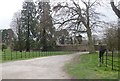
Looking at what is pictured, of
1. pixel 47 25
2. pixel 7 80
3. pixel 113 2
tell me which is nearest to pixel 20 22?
pixel 47 25

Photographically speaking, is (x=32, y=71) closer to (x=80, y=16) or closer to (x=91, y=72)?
(x=91, y=72)

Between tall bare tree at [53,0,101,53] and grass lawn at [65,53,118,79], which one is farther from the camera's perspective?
tall bare tree at [53,0,101,53]

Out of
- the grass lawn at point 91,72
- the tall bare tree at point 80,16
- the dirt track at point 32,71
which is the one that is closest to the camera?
the grass lawn at point 91,72

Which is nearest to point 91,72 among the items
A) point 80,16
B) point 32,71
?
point 32,71

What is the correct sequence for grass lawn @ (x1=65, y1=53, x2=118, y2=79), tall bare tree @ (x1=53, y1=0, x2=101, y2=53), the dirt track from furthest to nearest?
tall bare tree @ (x1=53, y1=0, x2=101, y2=53)
the dirt track
grass lawn @ (x1=65, y1=53, x2=118, y2=79)

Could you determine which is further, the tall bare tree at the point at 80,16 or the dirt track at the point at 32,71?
the tall bare tree at the point at 80,16

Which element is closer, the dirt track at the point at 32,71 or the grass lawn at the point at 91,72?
the grass lawn at the point at 91,72

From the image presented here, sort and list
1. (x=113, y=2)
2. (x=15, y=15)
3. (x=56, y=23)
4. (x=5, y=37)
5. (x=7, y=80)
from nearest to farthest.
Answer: (x=7, y=80) → (x=113, y=2) → (x=56, y=23) → (x=15, y=15) → (x=5, y=37)

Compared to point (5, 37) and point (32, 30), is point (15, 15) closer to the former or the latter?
point (32, 30)

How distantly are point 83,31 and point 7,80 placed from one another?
3344cm

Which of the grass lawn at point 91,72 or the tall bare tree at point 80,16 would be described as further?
the tall bare tree at point 80,16

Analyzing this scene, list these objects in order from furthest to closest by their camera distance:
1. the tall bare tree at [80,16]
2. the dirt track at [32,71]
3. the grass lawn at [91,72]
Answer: the tall bare tree at [80,16] < the dirt track at [32,71] < the grass lawn at [91,72]

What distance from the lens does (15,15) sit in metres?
76.5

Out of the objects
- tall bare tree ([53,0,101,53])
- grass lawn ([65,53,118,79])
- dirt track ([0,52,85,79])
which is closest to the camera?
grass lawn ([65,53,118,79])
